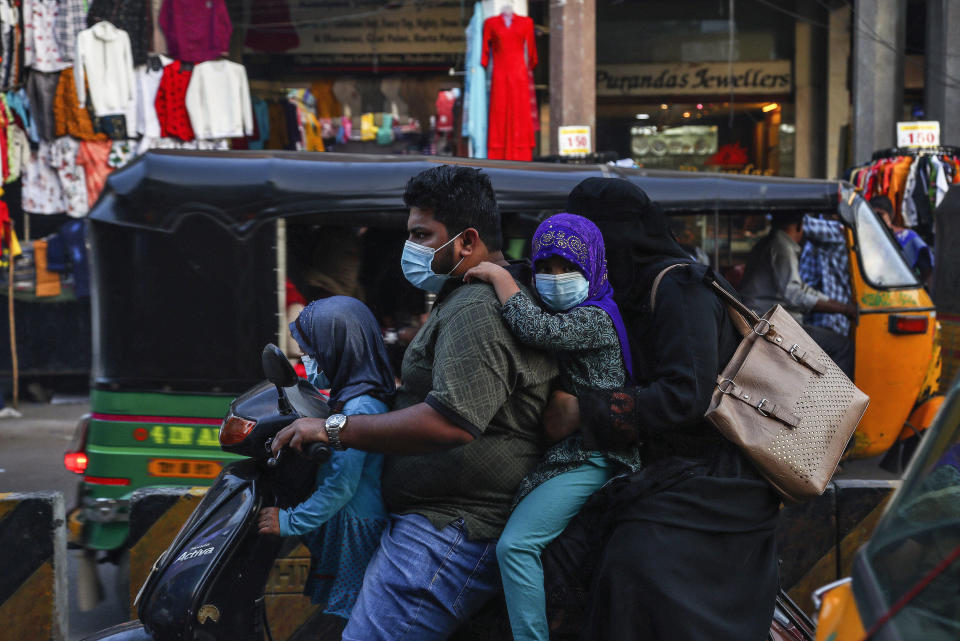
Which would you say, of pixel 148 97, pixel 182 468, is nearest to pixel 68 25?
pixel 148 97

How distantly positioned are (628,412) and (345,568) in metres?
0.76

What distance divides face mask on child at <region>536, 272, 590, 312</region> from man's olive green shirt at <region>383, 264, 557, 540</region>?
68mm

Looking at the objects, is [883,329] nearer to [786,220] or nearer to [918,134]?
[786,220]

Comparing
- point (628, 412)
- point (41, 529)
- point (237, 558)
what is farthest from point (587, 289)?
point (41, 529)

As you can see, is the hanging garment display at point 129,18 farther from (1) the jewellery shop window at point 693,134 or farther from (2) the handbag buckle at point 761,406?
(2) the handbag buckle at point 761,406

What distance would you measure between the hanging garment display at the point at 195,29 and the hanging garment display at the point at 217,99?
16 centimetres

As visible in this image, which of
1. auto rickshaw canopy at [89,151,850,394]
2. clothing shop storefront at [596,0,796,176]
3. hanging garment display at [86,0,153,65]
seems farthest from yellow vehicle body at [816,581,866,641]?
clothing shop storefront at [596,0,796,176]

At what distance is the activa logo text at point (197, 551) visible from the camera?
221 centimetres

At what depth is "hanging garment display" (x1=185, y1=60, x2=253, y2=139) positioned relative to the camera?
9461mm

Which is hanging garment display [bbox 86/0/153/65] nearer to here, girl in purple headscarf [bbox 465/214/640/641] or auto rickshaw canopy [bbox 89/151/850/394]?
auto rickshaw canopy [bbox 89/151/850/394]

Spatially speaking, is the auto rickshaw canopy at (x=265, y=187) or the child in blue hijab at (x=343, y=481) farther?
the auto rickshaw canopy at (x=265, y=187)

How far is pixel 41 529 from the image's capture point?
11.1 feet

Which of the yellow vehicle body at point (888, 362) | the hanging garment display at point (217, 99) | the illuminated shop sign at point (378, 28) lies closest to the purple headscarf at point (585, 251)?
the yellow vehicle body at point (888, 362)

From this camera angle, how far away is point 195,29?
9688 millimetres
